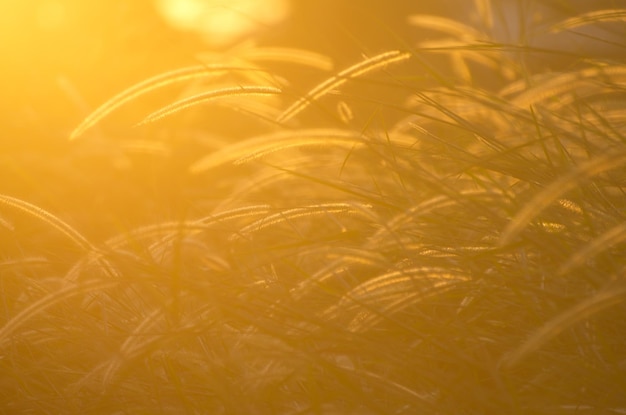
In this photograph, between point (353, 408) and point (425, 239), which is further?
point (425, 239)

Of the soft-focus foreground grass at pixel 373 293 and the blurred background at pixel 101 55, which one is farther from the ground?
the blurred background at pixel 101 55

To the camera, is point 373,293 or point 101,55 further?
point 101,55

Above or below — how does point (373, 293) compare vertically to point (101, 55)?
below

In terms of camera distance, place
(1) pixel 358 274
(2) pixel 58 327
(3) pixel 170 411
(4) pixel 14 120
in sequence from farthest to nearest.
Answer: (4) pixel 14 120 < (1) pixel 358 274 < (2) pixel 58 327 < (3) pixel 170 411

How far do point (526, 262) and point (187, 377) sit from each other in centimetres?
62

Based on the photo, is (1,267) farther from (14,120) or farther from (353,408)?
(14,120)

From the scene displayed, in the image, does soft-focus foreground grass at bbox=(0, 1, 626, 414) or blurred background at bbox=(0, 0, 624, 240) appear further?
blurred background at bbox=(0, 0, 624, 240)

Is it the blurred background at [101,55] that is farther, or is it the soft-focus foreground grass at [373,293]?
the blurred background at [101,55]

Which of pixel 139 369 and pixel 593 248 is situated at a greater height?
pixel 139 369

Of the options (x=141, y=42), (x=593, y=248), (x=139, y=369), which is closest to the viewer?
(x=593, y=248)

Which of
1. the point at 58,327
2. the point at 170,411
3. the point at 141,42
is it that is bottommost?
the point at 170,411

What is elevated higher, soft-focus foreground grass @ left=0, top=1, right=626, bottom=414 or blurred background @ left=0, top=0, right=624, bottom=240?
blurred background @ left=0, top=0, right=624, bottom=240

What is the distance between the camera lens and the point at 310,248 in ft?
4.76

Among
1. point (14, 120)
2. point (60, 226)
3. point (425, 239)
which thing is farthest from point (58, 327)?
point (14, 120)
